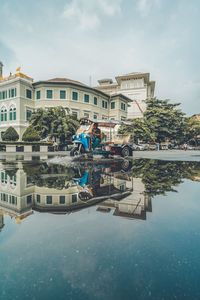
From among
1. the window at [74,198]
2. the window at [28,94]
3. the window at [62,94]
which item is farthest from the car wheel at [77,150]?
the window at [28,94]

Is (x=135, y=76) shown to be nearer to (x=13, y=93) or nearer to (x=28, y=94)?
(x=28, y=94)

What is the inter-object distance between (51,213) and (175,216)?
6.89 feet

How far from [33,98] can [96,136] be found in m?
28.5

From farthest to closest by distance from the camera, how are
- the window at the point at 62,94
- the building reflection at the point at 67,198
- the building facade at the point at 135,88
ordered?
the building facade at the point at 135,88
the window at the point at 62,94
the building reflection at the point at 67,198

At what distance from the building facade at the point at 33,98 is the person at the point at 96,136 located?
76.8 ft

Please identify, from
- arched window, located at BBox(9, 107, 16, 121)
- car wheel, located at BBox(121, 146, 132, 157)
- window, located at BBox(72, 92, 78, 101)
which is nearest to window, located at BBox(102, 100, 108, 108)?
window, located at BBox(72, 92, 78, 101)

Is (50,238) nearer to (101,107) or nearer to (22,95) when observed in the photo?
(22,95)

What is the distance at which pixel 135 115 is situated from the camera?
53.9 metres

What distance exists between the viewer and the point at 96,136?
12562 millimetres

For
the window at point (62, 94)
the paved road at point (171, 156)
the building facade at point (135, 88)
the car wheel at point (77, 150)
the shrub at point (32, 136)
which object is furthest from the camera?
the building facade at point (135, 88)

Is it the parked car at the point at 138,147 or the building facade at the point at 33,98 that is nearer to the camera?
the parked car at the point at 138,147

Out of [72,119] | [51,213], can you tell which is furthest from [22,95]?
[51,213]

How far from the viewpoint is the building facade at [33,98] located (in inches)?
1357

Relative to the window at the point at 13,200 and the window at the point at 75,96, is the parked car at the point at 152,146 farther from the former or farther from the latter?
the window at the point at 13,200
